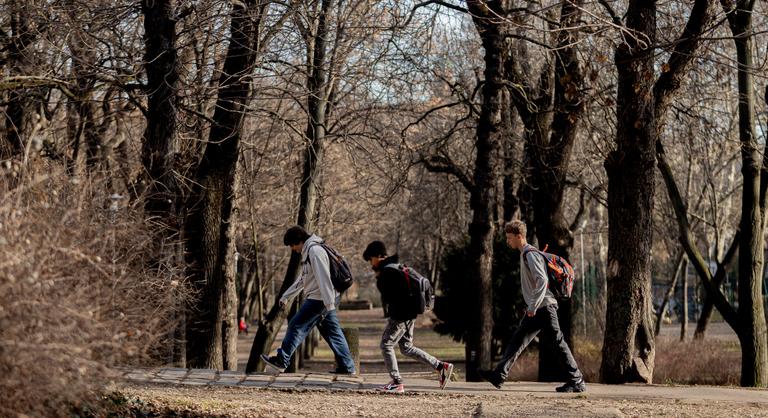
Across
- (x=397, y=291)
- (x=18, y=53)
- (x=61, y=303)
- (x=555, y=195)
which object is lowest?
(x=61, y=303)

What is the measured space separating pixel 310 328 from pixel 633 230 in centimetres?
415

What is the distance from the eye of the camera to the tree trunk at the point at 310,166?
62.1 feet

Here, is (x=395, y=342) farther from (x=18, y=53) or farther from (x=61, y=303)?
(x=18, y=53)

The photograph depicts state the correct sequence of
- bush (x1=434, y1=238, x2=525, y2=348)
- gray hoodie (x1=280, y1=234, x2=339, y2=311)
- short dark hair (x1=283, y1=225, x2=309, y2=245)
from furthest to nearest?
bush (x1=434, y1=238, x2=525, y2=348)
short dark hair (x1=283, y1=225, x2=309, y2=245)
gray hoodie (x1=280, y1=234, x2=339, y2=311)

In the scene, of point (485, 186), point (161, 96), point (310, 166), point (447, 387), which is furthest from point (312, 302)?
point (310, 166)

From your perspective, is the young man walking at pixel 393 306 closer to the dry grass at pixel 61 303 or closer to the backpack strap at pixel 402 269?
the backpack strap at pixel 402 269

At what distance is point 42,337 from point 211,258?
31.9 ft

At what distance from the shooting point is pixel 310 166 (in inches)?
769

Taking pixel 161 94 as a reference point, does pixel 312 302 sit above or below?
below

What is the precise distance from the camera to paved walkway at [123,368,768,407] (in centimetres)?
1202

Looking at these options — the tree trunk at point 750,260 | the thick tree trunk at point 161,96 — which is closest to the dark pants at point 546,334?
the thick tree trunk at point 161,96

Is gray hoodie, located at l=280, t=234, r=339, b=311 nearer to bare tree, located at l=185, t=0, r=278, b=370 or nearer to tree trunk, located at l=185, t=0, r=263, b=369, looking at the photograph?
tree trunk, located at l=185, t=0, r=263, b=369

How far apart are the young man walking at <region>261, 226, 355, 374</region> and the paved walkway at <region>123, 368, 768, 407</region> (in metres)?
0.29

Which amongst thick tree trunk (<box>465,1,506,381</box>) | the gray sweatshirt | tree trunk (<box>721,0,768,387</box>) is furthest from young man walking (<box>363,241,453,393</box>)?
tree trunk (<box>721,0,768,387</box>)
